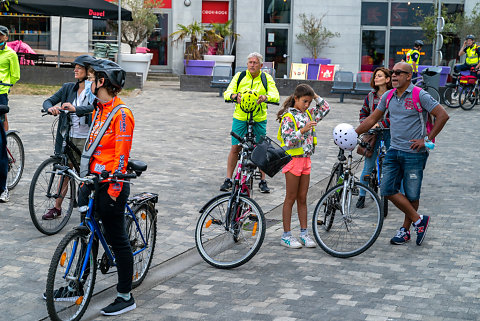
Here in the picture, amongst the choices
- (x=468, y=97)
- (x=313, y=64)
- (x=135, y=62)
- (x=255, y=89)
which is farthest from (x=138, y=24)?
(x=255, y=89)

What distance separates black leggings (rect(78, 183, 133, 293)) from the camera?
5258 mm

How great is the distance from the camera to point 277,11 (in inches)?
1163

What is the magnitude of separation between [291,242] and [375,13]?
2353 cm

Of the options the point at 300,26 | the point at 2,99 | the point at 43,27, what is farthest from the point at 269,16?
the point at 2,99

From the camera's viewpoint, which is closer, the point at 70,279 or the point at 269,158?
the point at 70,279

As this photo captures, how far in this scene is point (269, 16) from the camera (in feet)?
96.8

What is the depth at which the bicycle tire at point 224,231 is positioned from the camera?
660cm

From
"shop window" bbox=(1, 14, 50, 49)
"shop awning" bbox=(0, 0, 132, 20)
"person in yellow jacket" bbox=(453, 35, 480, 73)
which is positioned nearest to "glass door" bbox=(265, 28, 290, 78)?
"shop window" bbox=(1, 14, 50, 49)

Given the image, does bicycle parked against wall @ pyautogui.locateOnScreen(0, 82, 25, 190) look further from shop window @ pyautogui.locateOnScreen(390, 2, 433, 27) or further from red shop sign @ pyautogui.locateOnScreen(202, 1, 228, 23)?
shop window @ pyautogui.locateOnScreen(390, 2, 433, 27)

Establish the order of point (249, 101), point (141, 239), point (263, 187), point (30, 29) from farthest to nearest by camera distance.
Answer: point (30, 29) → point (263, 187) → point (249, 101) → point (141, 239)

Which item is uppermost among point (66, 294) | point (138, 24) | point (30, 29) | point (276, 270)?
point (138, 24)

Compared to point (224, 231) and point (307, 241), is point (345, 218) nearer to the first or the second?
point (307, 241)

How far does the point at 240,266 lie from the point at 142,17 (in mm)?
21089

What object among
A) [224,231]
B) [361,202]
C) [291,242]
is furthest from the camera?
[361,202]
